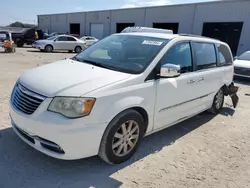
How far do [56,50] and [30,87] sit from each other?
761 inches

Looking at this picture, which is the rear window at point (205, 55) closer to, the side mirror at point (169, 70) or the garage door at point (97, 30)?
the side mirror at point (169, 70)

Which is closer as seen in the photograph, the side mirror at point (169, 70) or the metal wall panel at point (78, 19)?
the side mirror at point (169, 70)

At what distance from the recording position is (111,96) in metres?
2.78

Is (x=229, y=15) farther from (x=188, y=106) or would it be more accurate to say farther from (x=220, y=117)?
(x=188, y=106)

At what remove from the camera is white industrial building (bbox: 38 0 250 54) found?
864 inches

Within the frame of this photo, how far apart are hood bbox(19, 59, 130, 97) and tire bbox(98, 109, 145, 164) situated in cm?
48

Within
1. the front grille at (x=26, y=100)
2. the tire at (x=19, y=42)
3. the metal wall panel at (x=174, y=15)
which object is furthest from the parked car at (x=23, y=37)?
the front grille at (x=26, y=100)

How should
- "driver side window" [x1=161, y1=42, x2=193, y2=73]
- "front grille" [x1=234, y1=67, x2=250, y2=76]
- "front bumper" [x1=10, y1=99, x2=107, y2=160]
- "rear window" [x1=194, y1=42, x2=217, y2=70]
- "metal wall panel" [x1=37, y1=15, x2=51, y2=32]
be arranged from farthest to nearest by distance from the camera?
"metal wall panel" [x1=37, y1=15, x2=51, y2=32] → "front grille" [x1=234, y1=67, x2=250, y2=76] → "rear window" [x1=194, y1=42, x2=217, y2=70] → "driver side window" [x1=161, y1=42, x2=193, y2=73] → "front bumper" [x1=10, y1=99, x2=107, y2=160]

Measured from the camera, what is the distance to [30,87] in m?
2.90

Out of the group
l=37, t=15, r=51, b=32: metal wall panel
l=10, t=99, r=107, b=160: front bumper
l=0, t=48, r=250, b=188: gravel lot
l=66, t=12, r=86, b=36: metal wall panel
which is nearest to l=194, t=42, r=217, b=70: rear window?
l=0, t=48, r=250, b=188: gravel lot

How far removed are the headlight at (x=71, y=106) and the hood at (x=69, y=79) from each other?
7 centimetres

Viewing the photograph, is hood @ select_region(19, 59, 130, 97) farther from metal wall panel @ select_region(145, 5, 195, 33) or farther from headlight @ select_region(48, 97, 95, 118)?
metal wall panel @ select_region(145, 5, 195, 33)

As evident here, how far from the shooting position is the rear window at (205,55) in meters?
4.30

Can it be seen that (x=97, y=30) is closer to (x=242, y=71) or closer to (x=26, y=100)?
(x=242, y=71)
